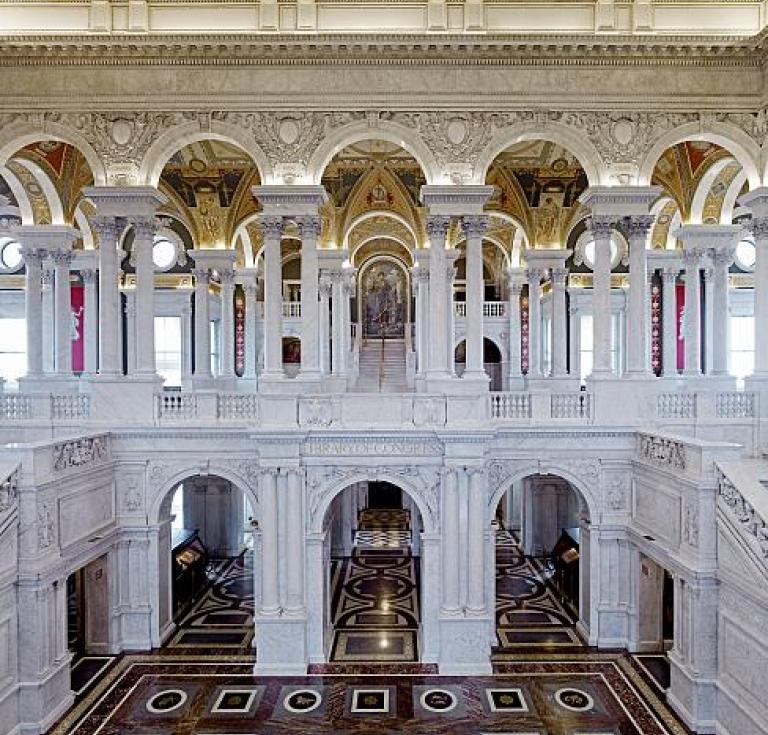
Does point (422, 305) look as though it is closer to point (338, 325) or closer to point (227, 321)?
point (338, 325)

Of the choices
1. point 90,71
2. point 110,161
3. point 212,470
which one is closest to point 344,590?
point 212,470

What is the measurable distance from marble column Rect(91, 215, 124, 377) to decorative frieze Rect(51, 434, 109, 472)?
5.43 ft

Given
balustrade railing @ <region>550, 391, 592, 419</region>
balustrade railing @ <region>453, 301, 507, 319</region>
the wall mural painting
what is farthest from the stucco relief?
the wall mural painting

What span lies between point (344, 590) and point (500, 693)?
6.38m

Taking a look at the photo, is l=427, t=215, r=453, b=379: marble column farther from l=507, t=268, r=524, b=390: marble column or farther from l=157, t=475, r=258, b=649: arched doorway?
l=507, t=268, r=524, b=390: marble column

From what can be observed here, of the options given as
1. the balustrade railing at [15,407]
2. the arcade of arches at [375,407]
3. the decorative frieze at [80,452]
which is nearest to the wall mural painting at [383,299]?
the arcade of arches at [375,407]

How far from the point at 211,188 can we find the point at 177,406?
24.5 feet

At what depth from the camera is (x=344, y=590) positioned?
18250 millimetres

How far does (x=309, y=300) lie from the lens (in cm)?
1459

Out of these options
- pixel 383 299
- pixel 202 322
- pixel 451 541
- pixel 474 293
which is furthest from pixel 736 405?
pixel 383 299

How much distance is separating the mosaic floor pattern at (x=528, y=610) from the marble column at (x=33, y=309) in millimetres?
12322

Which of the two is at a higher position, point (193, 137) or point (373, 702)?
point (193, 137)

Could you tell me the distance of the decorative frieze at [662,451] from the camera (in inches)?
475

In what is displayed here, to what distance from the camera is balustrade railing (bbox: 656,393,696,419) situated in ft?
47.4
